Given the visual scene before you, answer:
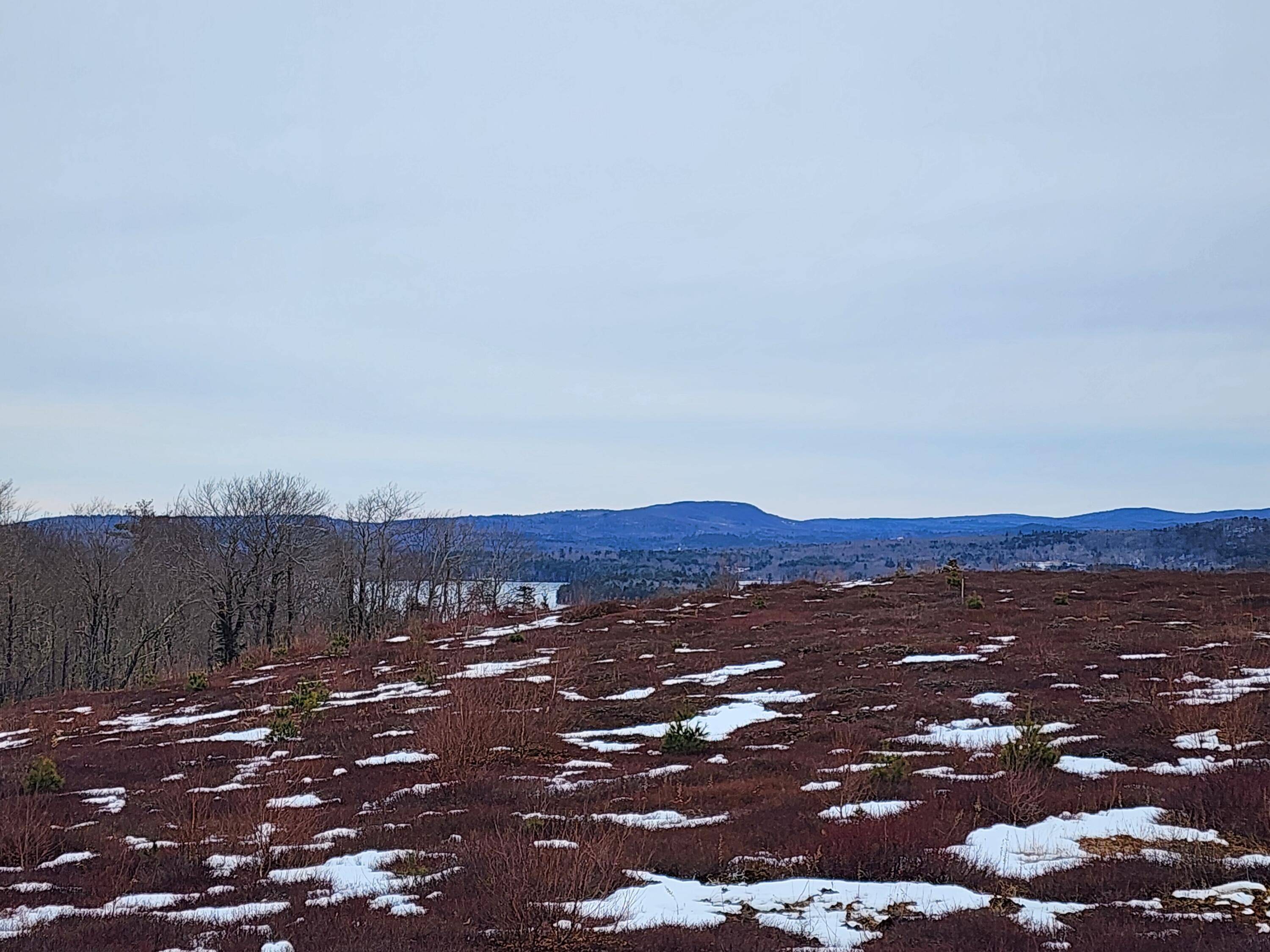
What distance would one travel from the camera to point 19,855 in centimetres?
833

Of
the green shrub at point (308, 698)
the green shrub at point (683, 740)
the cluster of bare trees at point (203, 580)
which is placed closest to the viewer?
the green shrub at point (683, 740)

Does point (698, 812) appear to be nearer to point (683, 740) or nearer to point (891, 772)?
point (891, 772)

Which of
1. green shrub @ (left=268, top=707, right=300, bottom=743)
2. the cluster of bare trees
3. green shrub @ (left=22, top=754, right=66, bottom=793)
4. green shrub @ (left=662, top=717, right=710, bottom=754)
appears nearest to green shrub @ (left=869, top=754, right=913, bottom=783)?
green shrub @ (left=662, top=717, right=710, bottom=754)

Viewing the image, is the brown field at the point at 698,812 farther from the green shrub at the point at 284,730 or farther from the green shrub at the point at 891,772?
the green shrub at the point at 284,730

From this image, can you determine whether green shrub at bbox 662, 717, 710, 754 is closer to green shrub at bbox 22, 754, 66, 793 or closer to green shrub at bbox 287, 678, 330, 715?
green shrub at bbox 287, 678, 330, 715

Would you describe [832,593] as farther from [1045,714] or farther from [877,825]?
[877,825]

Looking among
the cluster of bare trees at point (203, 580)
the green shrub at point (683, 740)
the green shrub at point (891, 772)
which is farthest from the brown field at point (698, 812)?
the cluster of bare trees at point (203, 580)

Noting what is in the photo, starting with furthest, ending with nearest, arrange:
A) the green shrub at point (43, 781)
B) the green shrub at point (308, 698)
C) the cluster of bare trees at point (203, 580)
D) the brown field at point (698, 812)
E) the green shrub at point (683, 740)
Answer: the cluster of bare trees at point (203, 580) < the green shrub at point (308, 698) < the green shrub at point (43, 781) < the green shrub at point (683, 740) < the brown field at point (698, 812)

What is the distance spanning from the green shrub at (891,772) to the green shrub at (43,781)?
11041mm

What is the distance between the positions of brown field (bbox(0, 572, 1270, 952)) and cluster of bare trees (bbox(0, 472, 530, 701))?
32.5m

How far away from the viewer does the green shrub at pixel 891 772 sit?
873 cm

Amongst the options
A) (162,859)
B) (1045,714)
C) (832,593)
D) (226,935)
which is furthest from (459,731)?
(832,593)

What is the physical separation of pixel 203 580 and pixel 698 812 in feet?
186

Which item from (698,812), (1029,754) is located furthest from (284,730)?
(1029,754)
